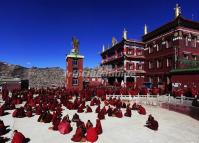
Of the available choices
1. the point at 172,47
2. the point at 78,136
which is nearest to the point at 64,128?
the point at 78,136

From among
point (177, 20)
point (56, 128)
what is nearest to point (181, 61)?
point (177, 20)

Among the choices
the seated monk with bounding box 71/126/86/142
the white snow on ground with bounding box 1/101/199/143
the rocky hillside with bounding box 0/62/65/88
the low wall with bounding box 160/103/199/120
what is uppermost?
the rocky hillside with bounding box 0/62/65/88

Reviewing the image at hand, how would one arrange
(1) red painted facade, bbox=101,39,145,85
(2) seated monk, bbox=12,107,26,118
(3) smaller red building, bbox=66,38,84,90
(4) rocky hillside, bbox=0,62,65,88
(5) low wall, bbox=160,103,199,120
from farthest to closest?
(4) rocky hillside, bbox=0,62,65,88 → (1) red painted facade, bbox=101,39,145,85 → (3) smaller red building, bbox=66,38,84,90 → (5) low wall, bbox=160,103,199,120 → (2) seated monk, bbox=12,107,26,118

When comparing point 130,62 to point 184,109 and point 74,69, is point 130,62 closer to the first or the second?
point 74,69

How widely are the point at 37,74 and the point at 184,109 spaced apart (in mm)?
45741

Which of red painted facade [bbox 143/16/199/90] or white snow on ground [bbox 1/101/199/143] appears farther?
red painted facade [bbox 143/16/199/90]

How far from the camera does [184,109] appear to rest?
16.9 metres

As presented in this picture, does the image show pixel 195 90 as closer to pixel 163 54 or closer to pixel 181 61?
pixel 181 61

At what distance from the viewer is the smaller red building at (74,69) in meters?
34.3

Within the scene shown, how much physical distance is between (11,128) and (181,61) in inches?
1036

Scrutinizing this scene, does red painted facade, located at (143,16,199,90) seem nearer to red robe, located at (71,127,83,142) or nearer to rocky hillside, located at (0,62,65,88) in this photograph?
red robe, located at (71,127,83,142)

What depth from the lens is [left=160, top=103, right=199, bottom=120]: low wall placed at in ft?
50.3

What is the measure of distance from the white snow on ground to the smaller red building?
1935cm

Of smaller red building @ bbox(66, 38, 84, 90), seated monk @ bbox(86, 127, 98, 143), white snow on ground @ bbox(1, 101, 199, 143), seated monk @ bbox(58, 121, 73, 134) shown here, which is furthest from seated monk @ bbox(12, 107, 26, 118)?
smaller red building @ bbox(66, 38, 84, 90)
